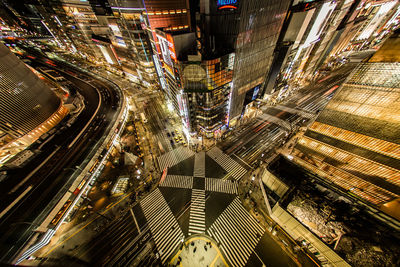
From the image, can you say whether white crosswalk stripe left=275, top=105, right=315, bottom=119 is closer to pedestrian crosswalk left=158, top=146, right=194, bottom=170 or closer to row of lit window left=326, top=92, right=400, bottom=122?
row of lit window left=326, top=92, right=400, bottom=122

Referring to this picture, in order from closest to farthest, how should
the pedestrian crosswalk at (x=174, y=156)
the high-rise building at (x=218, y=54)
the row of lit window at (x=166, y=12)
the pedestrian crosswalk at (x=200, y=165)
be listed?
the high-rise building at (x=218, y=54) → the pedestrian crosswalk at (x=200, y=165) → the pedestrian crosswalk at (x=174, y=156) → the row of lit window at (x=166, y=12)

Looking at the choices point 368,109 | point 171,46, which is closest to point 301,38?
point 368,109

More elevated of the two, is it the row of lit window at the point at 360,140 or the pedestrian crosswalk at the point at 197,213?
the row of lit window at the point at 360,140

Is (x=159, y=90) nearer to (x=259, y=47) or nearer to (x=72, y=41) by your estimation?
(x=259, y=47)

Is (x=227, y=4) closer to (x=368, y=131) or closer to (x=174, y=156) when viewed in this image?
(x=368, y=131)

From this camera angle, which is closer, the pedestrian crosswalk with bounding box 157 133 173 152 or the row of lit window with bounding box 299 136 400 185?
the row of lit window with bounding box 299 136 400 185

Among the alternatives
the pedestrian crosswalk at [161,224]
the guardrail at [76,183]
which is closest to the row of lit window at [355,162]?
the pedestrian crosswalk at [161,224]

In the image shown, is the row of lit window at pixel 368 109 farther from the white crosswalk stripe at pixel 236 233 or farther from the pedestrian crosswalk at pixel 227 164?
the white crosswalk stripe at pixel 236 233

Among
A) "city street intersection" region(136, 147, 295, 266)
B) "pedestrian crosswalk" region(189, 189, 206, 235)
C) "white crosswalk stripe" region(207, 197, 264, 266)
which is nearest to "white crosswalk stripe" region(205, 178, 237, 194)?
"city street intersection" region(136, 147, 295, 266)
